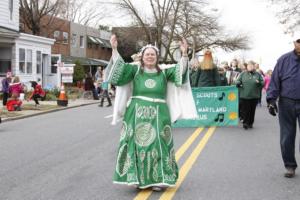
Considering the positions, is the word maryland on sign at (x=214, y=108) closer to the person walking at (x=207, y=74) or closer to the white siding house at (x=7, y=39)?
the person walking at (x=207, y=74)

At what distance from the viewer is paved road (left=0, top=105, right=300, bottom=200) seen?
6605mm

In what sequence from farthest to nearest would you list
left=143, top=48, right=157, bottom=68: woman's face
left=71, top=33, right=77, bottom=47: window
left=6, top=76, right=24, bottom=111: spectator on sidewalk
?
left=71, top=33, right=77, bottom=47: window → left=6, top=76, right=24, bottom=111: spectator on sidewalk → left=143, top=48, right=157, bottom=68: woman's face

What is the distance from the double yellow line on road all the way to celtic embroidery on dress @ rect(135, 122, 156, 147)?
23.0 inches

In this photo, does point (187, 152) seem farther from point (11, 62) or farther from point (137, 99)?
point (11, 62)

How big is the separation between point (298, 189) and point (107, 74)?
2.66m

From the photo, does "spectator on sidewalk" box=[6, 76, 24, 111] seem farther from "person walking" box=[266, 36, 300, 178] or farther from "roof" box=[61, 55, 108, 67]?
"roof" box=[61, 55, 108, 67]

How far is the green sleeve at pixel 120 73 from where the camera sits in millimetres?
6570

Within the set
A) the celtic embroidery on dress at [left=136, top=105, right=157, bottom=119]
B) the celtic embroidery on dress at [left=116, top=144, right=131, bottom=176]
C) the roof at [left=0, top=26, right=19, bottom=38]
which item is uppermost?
the roof at [left=0, top=26, right=19, bottom=38]

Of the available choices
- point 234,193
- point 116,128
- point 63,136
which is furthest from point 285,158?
point 116,128

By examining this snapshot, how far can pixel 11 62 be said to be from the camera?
31.9 metres

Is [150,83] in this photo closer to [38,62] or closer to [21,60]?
[21,60]

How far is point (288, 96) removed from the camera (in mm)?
7387

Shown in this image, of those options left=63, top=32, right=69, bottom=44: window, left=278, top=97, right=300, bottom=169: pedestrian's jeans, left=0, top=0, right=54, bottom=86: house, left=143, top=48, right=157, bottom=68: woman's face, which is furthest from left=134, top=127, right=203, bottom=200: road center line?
left=63, top=32, right=69, bottom=44: window

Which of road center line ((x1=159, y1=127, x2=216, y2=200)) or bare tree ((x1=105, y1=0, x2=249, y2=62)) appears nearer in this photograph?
road center line ((x1=159, y1=127, x2=216, y2=200))
